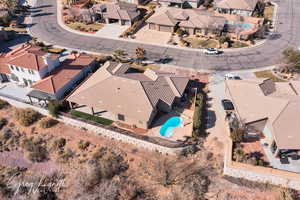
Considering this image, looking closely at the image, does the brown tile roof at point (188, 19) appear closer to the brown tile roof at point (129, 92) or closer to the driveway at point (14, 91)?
the brown tile roof at point (129, 92)

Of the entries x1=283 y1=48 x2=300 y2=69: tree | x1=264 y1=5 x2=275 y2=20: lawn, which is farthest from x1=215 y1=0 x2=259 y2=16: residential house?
x1=283 y1=48 x2=300 y2=69: tree

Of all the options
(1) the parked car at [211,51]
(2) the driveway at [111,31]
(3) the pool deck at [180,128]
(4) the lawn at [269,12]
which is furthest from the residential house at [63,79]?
(4) the lawn at [269,12]

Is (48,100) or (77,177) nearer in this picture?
(77,177)

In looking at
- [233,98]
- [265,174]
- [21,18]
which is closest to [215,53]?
[233,98]

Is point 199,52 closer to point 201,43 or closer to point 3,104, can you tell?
point 201,43

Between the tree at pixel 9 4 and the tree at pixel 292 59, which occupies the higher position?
the tree at pixel 9 4

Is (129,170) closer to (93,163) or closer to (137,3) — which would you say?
(93,163)

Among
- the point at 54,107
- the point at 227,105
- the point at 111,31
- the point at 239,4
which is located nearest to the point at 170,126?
the point at 227,105
